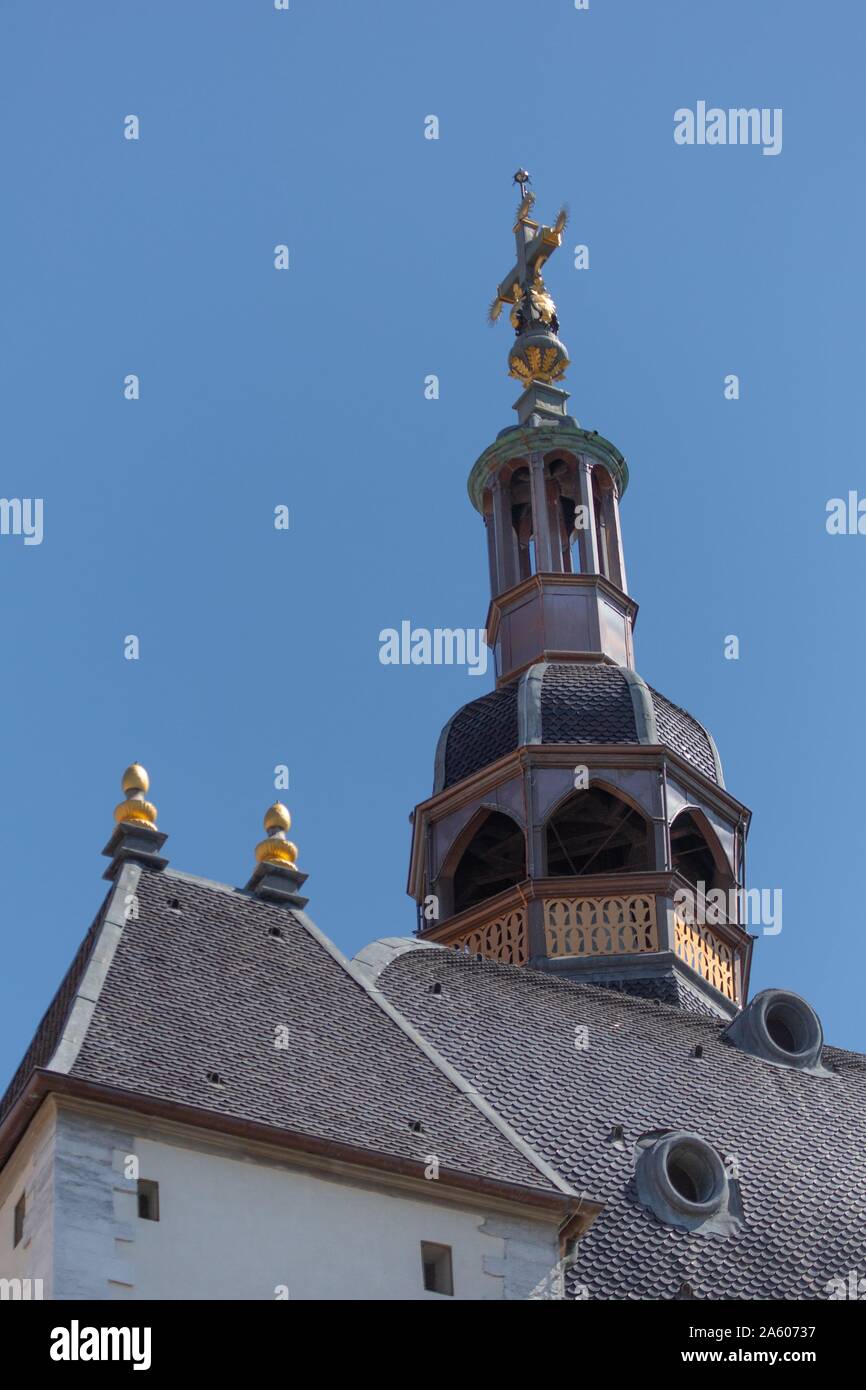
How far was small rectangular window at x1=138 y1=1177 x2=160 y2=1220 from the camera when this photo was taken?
91.4 ft

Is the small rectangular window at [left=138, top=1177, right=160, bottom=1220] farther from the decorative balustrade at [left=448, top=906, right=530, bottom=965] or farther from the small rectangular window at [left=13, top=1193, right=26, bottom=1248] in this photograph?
the decorative balustrade at [left=448, top=906, right=530, bottom=965]

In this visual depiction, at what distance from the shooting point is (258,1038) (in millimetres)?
31141

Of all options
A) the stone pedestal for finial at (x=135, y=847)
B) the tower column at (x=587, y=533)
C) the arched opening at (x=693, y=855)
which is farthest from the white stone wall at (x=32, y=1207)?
the tower column at (x=587, y=533)

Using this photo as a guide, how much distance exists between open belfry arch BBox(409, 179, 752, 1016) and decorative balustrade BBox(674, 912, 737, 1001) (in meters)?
0.04

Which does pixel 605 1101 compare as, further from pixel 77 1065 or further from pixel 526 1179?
pixel 77 1065

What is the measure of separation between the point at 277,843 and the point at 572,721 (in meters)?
10.5

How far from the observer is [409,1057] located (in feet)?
107

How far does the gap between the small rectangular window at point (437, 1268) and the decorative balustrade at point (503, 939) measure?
41.6 feet

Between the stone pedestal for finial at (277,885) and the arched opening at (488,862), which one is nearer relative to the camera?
the stone pedestal for finial at (277,885)

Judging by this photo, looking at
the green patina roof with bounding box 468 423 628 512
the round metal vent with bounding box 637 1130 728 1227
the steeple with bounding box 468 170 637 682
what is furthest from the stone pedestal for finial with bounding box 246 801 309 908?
the green patina roof with bounding box 468 423 628 512

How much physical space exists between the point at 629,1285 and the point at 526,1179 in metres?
2.13

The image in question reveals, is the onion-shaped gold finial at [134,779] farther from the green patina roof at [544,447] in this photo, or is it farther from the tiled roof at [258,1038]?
the green patina roof at [544,447]

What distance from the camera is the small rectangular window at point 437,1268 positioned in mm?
29205
